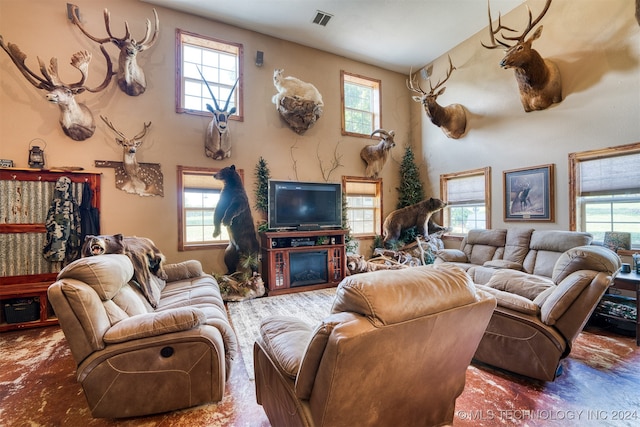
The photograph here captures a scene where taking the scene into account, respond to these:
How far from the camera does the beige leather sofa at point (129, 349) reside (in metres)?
1.57

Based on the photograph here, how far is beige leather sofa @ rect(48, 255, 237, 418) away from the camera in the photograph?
1567 millimetres

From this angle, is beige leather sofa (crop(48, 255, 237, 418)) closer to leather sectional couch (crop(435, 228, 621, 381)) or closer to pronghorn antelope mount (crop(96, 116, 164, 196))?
leather sectional couch (crop(435, 228, 621, 381))

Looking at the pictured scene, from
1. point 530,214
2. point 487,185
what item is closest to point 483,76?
point 487,185

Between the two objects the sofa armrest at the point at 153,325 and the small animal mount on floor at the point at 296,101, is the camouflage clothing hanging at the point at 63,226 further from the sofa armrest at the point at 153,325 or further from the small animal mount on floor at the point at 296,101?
the small animal mount on floor at the point at 296,101

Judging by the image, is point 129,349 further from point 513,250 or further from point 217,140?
point 513,250

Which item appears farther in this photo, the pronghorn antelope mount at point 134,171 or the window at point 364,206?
the window at point 364,206

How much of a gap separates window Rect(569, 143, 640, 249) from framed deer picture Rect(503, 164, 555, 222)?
26 centimetres

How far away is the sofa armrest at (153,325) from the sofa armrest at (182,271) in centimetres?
167

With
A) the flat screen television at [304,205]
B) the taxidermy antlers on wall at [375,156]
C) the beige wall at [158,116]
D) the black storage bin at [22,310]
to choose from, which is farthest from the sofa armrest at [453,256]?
the black storage bin at [22,310]

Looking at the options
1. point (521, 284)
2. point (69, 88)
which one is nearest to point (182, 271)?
point (69, 88)

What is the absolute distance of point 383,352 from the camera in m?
0.99

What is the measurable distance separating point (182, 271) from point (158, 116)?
103 inches

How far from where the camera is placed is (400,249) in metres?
5.67

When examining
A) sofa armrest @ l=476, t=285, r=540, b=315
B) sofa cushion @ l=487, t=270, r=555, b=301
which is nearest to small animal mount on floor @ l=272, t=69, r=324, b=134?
sofa cushion @ l=487, t=270, r=555, b=301
